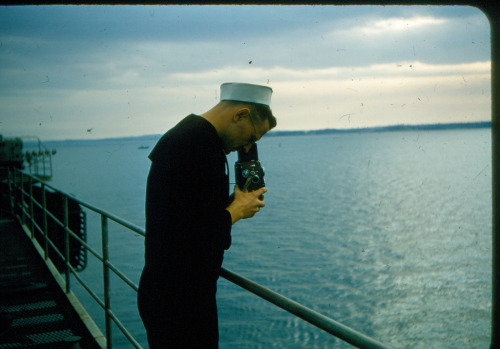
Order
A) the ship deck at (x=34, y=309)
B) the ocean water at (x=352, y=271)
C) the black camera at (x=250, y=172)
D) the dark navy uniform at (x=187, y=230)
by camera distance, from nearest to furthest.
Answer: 1. the dark navy uniform at (x=187, y=230)
2. the black camera at (x=250, y=172)
3. the ship deck at (x=34, y=309)
4. the ocean water at (x=352, y=271)

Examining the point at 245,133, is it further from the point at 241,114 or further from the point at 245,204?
the point at 245,204

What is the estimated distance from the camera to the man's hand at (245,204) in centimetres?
136

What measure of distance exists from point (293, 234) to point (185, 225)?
102 feet

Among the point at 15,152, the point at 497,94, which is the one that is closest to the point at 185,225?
the point at 497,94

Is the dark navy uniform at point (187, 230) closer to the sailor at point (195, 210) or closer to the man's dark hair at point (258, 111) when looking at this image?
the sailor at point (195, 210)

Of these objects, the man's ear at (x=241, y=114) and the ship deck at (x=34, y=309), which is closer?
the man's ear at (x=241, y=114)

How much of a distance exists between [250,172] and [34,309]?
315 cm

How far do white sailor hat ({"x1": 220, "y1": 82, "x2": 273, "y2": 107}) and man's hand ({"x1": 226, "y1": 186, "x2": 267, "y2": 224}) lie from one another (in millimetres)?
258

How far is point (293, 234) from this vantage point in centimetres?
3200

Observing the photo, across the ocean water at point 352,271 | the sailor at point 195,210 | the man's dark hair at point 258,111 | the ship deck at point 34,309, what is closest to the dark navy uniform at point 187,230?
the sailor at point 195,210

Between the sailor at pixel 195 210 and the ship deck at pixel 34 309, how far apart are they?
1817 millimetres

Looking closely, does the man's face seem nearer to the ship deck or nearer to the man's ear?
the man's ear

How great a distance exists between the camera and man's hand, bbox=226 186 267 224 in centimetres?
136

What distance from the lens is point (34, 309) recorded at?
3875 mm
